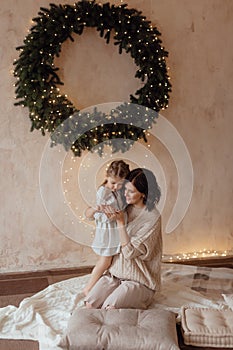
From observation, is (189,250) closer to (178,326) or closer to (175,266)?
(175,266)

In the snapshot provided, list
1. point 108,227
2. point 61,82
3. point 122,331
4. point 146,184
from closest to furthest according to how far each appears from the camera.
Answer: point 122,331
point 146,184
point 108,227
point 61,82

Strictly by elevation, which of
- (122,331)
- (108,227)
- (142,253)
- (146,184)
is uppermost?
(146,184)

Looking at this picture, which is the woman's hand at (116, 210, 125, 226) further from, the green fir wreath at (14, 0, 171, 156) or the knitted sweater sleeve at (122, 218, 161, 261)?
the green fir wreath at (14, 0, 171, 156)

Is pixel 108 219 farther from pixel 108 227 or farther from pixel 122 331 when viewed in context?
pixel 122 331

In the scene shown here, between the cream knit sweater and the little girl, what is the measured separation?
7 centimetres

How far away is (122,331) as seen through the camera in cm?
275

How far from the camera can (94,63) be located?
14.5ft

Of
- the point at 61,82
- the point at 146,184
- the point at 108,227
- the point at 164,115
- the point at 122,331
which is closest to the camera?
the point at 122,331

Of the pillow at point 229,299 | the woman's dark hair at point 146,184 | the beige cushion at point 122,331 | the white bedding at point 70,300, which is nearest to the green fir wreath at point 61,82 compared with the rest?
the woman's dark hair at point 146,184

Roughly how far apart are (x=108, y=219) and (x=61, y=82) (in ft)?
4.32

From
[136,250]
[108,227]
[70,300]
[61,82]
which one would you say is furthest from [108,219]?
[61,82]

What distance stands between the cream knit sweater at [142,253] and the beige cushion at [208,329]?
0.49m

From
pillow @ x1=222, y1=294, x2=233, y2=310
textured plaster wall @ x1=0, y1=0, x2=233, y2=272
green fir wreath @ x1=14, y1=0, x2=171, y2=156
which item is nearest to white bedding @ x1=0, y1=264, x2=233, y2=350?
pillow @ x1=222, y1=294, x2=233, y2=310

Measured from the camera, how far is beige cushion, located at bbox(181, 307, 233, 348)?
2.77 m
